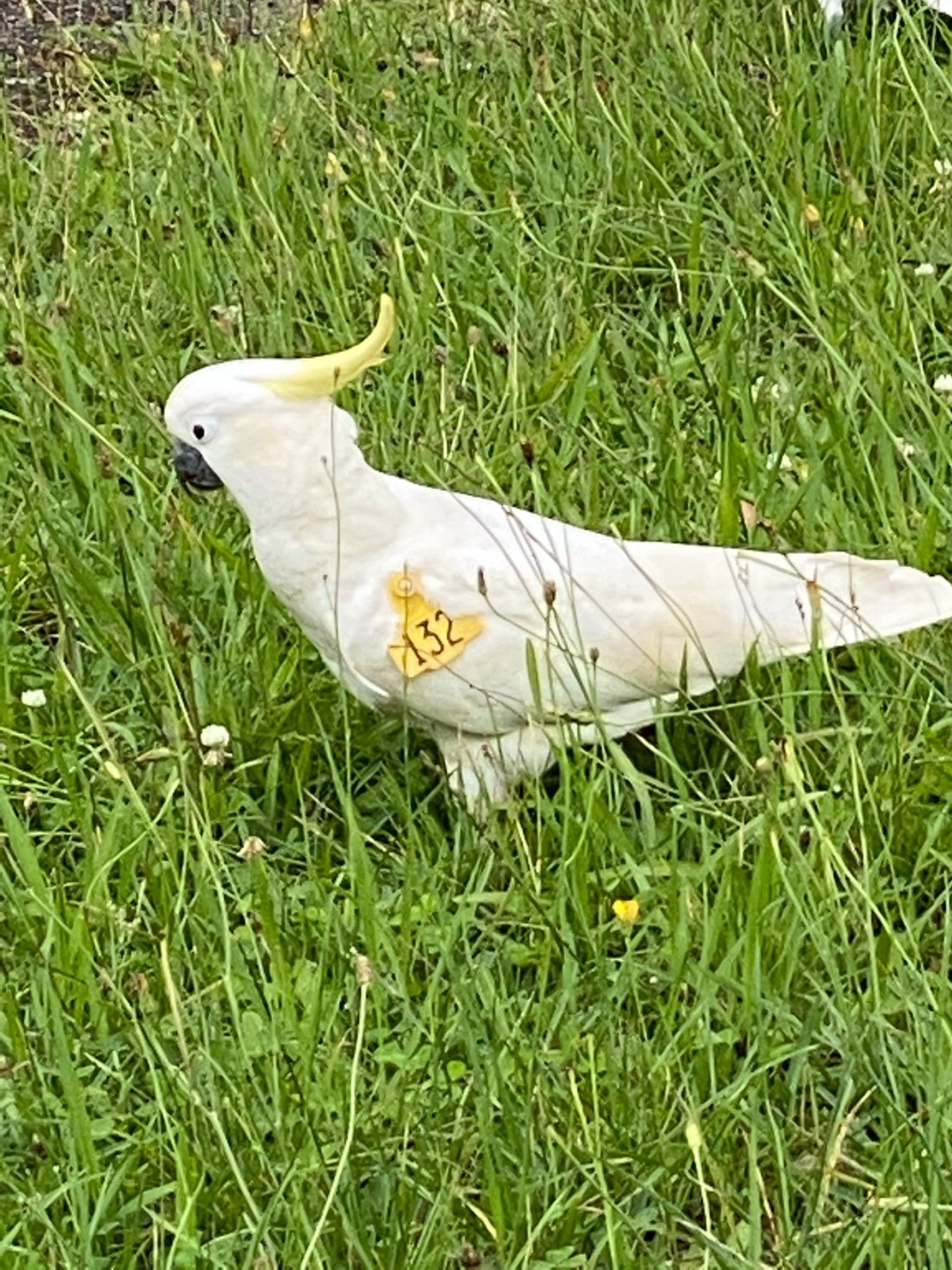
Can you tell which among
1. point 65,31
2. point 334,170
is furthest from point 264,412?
point 65,31

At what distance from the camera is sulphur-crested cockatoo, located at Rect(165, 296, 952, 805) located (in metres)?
1.38

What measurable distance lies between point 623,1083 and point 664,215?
1.39 meters

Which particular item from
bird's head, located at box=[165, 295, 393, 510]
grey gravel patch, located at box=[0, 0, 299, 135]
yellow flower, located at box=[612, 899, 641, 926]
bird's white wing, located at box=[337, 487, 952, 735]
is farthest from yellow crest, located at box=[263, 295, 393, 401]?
grey gravel patch, located at box=[0, 0, 299, 135]

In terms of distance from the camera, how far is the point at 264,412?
4.49 feet

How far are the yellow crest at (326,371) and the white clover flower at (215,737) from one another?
312 mm

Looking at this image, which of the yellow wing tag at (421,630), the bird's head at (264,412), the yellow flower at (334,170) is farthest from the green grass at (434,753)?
the bird's head at (264,412)

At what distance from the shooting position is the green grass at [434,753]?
3.96 ft

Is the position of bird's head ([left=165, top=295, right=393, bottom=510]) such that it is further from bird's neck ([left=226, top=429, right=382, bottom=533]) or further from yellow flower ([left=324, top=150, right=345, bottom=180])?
yellow flower ([left=324, top=150, right=345, bottom=180])

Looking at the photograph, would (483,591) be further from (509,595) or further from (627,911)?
(627,911)

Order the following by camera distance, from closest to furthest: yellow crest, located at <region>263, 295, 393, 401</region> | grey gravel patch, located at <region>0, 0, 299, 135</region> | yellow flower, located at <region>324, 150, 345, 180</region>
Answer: yellow crest, located at <region>263, 295, 393, 401</region>
yellow flower, located at <region>324, 150, 345, 180</region>
grey gravel patch, located at <region>0, 0, 299, 135</region>

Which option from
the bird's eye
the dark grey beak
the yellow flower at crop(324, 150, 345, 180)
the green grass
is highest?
the bird's eye

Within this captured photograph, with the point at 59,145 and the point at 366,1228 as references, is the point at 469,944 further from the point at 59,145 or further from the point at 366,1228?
the point at 59,145

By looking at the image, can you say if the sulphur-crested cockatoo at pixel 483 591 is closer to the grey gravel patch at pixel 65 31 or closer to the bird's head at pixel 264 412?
the bird's head at pixel 264 412

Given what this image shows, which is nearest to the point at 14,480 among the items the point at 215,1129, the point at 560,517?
the point at 560,517
